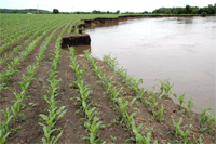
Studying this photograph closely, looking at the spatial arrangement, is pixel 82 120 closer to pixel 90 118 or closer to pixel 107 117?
pixel 90 118

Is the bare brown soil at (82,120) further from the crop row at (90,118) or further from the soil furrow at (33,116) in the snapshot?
the crop row at (90,118)

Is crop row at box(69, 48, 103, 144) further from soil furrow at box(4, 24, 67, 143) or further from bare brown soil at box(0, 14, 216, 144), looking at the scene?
soil furrow at box(4, 24, 67, 143)

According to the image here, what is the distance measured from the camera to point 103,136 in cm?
256

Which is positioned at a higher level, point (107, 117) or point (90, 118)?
point (90, 118)

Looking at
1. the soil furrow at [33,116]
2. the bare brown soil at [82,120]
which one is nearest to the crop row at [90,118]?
the bare brown soil at [82,120]

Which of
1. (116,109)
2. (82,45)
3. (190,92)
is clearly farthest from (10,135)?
(82,45)

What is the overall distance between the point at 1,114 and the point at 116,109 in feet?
7.22

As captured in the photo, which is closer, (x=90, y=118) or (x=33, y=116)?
(x=90, y=118)

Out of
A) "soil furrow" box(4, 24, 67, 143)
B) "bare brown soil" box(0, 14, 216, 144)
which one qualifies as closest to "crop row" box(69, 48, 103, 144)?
"bare brown soil" box(0, 14, 216, 144)

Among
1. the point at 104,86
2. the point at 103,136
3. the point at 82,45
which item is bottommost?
the point at 103,136

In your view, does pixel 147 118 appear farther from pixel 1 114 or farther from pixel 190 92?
pixel 1 114

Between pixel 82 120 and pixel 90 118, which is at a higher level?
pixel 90 118

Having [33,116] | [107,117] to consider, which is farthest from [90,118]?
[33,116]

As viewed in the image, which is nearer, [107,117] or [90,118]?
[90,118]
